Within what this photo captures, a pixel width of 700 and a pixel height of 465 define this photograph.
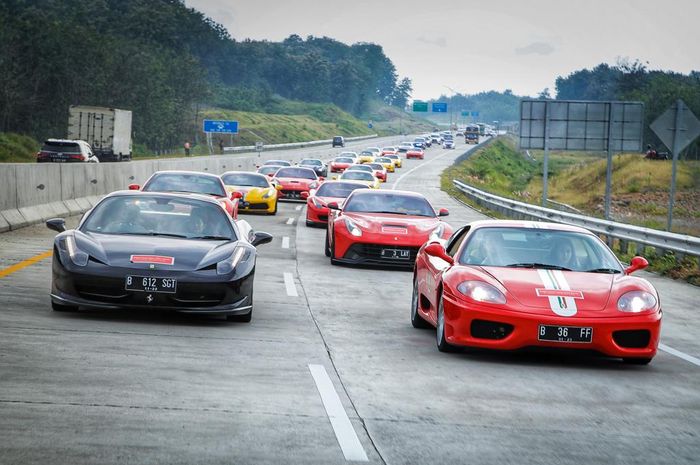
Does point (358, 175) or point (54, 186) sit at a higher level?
point (54, 186)

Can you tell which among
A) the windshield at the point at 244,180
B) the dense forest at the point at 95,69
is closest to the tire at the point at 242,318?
the windshield at the point at 244,180

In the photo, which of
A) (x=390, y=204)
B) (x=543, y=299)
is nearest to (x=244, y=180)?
(x=390, y=204)

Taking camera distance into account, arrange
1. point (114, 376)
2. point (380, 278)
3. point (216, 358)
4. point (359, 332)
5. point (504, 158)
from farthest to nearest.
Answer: point (504, 158) → point (380, 278) → point (359, 332) → point (216, 358) → point (114, 376)

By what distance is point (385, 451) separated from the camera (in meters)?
6.33

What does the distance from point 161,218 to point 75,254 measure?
1480mm

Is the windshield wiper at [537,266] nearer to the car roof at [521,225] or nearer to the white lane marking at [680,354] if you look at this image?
the car roof at [521,225]

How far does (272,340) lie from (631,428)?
4.10 m

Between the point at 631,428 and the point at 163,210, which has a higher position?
the point at 163,210

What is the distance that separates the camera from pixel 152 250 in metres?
11.3

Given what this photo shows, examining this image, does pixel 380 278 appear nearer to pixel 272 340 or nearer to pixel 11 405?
pixel 272 340

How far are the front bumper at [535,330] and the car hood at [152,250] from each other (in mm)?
2633

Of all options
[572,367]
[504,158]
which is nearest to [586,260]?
[572,367]

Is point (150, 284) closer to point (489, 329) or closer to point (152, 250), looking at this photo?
point (152, 250)

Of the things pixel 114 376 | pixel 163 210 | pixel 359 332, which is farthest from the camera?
pixel 163 210
